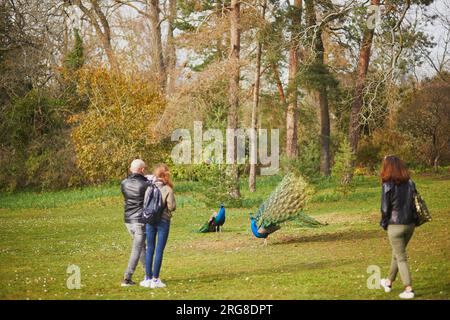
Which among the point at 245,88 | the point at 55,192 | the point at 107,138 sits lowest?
the point at 55,192

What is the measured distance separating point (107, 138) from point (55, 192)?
17.7 ft

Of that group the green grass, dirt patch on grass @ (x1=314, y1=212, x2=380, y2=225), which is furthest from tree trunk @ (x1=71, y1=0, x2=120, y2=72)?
dirt patch on grass @ (x1=314, y1=212, x2=380, y2=225)

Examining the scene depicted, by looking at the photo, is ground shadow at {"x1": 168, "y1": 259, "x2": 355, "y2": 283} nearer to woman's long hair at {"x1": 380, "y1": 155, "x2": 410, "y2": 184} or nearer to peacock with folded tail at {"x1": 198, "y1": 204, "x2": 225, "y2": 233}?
woman's long hair at {"x1": 380, "y1": 155, "x2": 410, "y2": 184}

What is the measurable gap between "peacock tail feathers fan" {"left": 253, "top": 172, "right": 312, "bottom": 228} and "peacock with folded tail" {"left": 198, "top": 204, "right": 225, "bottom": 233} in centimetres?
287

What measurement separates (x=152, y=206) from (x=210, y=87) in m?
18.6

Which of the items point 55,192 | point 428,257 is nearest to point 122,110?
point 55,192

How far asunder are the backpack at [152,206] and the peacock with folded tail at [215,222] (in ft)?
25.4

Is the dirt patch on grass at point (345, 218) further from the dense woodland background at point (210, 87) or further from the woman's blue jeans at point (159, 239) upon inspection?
the woman's blue jeans at point (159, 239)

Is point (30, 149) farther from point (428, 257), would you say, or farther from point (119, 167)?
point (428, 257)

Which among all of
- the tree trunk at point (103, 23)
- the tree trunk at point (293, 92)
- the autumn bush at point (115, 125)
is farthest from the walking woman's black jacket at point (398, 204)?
the tree trunk at point (103, 23)

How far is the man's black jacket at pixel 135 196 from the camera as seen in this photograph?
35.2 ft

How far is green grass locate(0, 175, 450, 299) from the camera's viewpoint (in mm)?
10453
